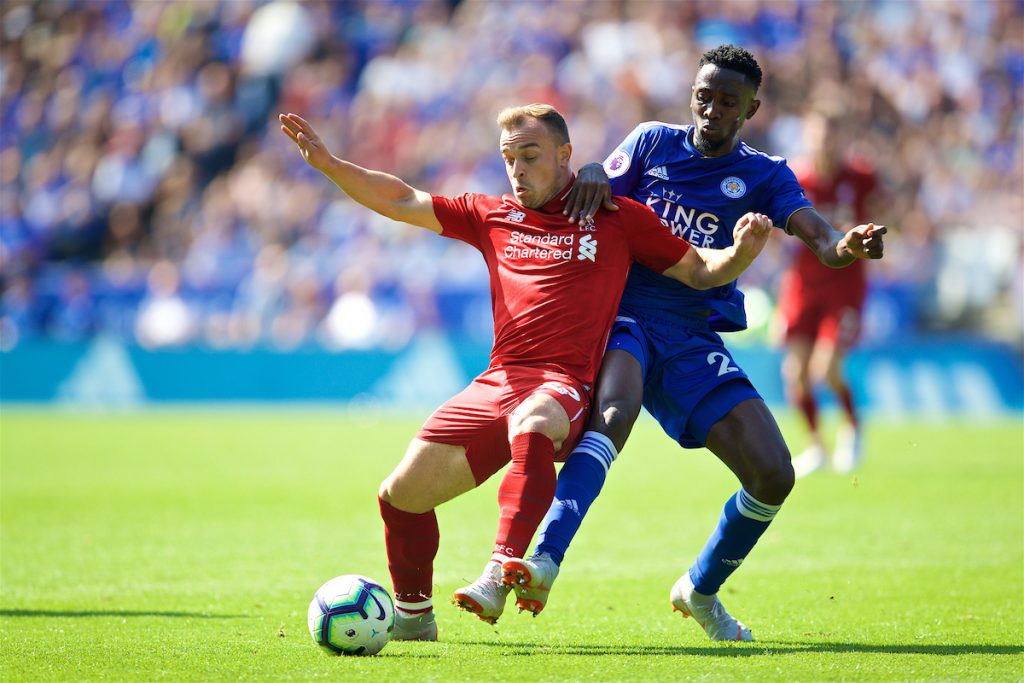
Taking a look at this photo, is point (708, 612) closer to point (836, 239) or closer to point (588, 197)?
point (836, 239)

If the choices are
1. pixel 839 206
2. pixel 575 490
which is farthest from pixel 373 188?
pixel 839 206

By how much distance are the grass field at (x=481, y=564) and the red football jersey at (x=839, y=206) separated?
1776mm

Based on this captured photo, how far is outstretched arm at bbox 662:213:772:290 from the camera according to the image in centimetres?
540

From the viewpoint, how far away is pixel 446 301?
20500 mm

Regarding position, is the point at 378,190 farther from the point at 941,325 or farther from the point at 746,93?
the point at 941,325

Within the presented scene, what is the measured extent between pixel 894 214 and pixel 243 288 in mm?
10324

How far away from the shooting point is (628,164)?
6.24 m

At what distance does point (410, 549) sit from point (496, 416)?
0.69 m

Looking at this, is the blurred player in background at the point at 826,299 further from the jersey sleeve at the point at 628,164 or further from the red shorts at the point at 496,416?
the red shorts at the point at 496,416

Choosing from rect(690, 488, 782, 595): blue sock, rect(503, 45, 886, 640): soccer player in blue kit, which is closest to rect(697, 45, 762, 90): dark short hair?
rect(503, 45, 886, 640): soccer player in blue kit

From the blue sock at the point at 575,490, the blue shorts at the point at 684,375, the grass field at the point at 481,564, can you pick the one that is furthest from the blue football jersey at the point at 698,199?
the grass field at the point at 481,564

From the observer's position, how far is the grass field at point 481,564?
4.99 meters

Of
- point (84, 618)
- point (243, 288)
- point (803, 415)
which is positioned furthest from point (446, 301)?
point (84, 618)

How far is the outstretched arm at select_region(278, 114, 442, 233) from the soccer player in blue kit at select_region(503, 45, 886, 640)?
66 cm
